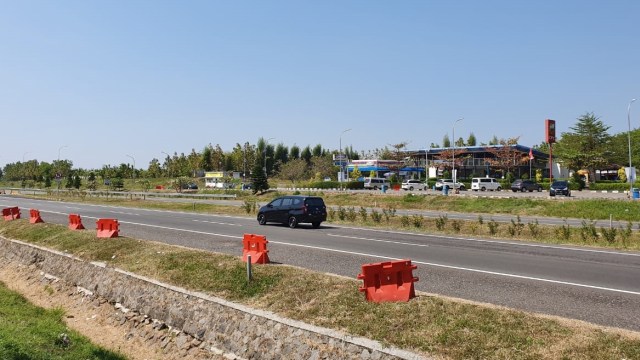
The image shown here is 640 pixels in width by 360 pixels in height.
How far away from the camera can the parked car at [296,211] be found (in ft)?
83.7

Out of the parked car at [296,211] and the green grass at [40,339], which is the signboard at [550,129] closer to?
the parked car at [296,211]

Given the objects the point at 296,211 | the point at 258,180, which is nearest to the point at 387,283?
the point at 296,211

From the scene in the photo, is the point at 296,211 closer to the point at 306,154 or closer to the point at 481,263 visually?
the point at 481,263

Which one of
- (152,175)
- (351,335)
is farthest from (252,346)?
(152,175)

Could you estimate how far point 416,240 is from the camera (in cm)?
2036

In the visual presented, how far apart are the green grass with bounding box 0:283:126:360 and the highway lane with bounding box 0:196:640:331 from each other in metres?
5.17

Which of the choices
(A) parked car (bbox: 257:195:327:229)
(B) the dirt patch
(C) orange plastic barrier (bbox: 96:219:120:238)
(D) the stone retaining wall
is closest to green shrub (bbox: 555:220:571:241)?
(A) parked car (bbox: 257:195:327:229)

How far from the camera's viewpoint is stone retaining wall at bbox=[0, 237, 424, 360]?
846cm

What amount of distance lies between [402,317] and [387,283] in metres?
1.08

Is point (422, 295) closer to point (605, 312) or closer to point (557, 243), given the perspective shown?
point (605, 312)

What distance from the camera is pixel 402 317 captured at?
337 inches

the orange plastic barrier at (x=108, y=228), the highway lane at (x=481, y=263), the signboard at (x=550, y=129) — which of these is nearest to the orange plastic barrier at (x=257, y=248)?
the highway lane at (x=481, y=263)

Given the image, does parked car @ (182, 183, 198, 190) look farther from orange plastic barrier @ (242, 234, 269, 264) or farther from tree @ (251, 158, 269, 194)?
orange plastic barrier @ (242, 234, 269, 264)

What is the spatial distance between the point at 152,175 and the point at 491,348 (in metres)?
127
